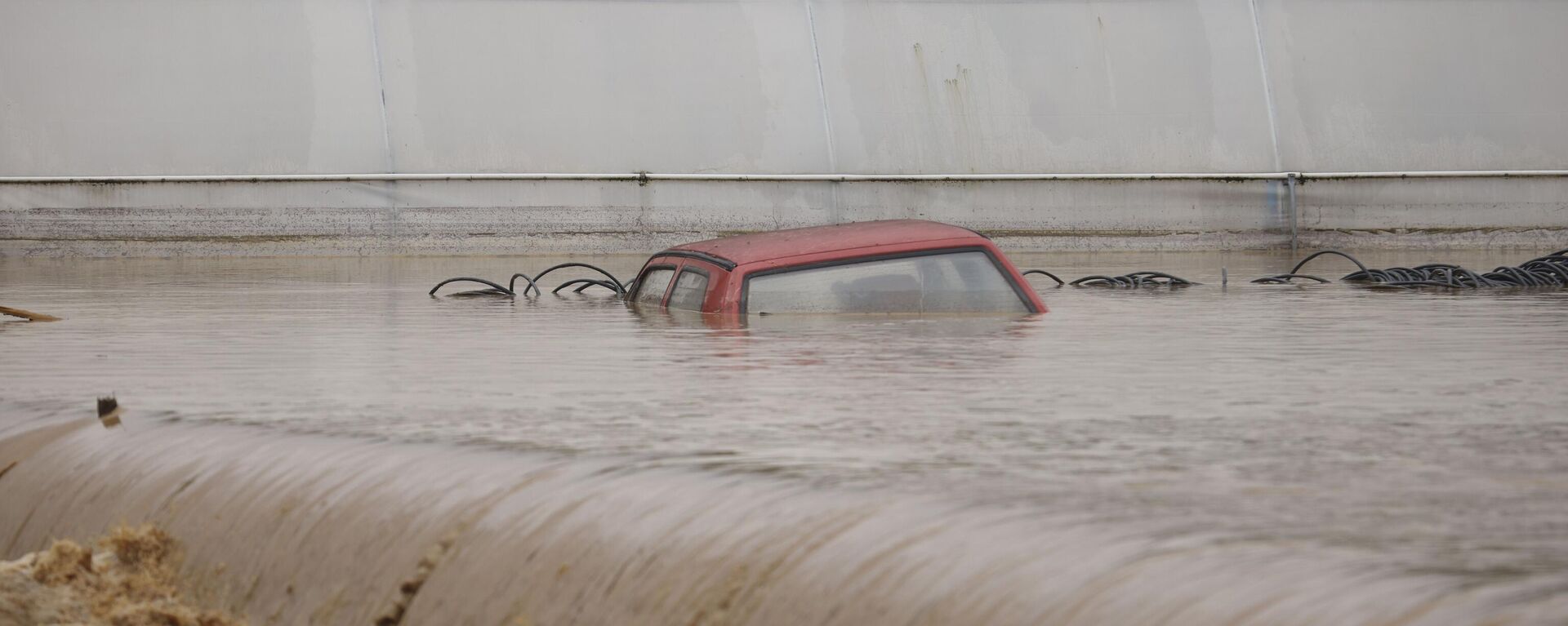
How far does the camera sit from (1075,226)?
13281mm

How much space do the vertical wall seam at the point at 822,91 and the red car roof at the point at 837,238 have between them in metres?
7.37

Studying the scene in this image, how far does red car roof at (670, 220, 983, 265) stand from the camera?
5.71 metres

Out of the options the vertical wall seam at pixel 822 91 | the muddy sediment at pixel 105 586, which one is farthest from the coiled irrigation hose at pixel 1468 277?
the muddy sediment at pixel 105 586

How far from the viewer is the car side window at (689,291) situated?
234 inches

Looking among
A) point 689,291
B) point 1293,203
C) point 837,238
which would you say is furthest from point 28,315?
point 1293,203

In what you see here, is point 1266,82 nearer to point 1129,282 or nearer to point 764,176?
point 764,176

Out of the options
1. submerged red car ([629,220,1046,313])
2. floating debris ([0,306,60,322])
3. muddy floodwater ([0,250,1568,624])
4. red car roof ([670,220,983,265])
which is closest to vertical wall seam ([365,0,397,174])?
floating debris ([0,306,60,322])

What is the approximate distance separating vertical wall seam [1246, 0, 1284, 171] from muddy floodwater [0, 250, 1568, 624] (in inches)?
377

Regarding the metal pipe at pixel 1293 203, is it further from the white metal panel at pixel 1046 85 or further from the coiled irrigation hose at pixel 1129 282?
the coiled irrigation hose at pixel 1129 282

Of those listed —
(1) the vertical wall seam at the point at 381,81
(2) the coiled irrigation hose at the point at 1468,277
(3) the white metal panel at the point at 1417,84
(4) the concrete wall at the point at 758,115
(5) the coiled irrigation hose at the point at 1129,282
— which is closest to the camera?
(2) the coiled irrigation hose at the point at 1468,277

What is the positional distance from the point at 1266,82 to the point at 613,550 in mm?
12850

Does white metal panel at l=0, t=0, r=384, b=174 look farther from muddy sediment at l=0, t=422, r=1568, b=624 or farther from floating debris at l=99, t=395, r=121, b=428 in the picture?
muddy sediment at l=0, t=422, r=1568, b=624

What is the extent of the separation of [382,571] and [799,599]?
2.08 ft

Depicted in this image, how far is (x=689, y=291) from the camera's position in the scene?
20.0ft
